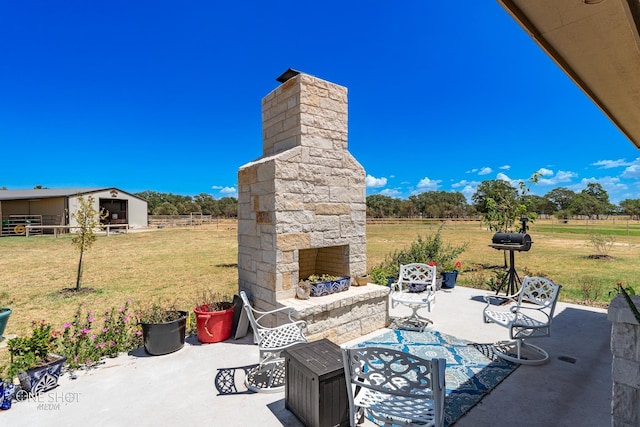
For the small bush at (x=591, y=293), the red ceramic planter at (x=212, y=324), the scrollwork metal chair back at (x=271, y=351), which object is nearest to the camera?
the scrollwork metal chair back at (x=271, y=351)

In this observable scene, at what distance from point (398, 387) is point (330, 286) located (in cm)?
244

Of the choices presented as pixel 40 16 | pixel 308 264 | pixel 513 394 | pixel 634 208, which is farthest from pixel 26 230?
pixel 634 208

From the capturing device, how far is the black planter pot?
3650 millimetres

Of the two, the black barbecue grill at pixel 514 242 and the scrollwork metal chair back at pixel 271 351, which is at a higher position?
the black barbecue grill at pixel 514 242

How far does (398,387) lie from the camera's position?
1.76m

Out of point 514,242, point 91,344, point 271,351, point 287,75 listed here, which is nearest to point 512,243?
point 514,242

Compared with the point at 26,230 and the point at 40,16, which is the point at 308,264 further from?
the point at 26,230

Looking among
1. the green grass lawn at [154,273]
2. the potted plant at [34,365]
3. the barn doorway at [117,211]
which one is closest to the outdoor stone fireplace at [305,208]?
the potted plant at [34,365]

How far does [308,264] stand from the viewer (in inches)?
211

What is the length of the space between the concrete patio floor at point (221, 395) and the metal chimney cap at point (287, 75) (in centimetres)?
401

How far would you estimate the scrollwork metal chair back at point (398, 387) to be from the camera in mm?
1651

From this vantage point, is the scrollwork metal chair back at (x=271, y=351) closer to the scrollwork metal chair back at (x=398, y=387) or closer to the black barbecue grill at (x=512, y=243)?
the scrollwork metal chair back at (x=398, y=387)

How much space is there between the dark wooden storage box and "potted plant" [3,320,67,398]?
2533 mm

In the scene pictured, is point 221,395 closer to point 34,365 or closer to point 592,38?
point 34,365
